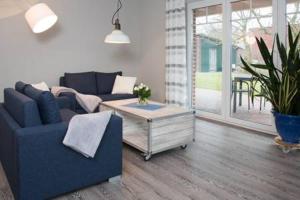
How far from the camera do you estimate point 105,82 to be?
217 inches

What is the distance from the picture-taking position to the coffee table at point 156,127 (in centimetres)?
311

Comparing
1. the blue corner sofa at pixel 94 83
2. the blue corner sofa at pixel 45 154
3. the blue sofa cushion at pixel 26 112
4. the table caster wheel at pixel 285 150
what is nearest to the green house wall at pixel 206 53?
the blue corner sofa at pixel 94 83

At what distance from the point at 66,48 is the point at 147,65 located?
1.89m

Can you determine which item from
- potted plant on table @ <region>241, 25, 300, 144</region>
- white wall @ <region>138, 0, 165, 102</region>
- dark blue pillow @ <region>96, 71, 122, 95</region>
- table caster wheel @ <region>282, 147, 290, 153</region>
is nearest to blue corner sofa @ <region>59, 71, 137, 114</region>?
dark blue pillow @ <region>96, 71, 122, 95</region>

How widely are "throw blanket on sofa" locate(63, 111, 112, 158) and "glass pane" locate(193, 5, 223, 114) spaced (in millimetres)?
3162

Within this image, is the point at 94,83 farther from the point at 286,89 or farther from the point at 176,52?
the point at 286,89

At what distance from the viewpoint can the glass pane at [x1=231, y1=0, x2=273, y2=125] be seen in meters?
4.17

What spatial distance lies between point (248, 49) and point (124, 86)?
241cm

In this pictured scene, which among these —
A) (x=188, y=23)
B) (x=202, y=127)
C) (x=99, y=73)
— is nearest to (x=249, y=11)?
(x=188, y=23)

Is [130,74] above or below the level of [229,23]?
below

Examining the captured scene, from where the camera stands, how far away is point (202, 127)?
461 cm

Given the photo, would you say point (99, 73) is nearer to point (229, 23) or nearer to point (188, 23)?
point (188, 23)

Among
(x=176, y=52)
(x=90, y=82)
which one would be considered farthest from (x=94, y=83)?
(x=176, y=52)

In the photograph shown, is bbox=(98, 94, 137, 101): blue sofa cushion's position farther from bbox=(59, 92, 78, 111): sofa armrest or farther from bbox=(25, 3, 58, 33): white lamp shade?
bbox=(25, 3, 58, 33): white lamp shade
